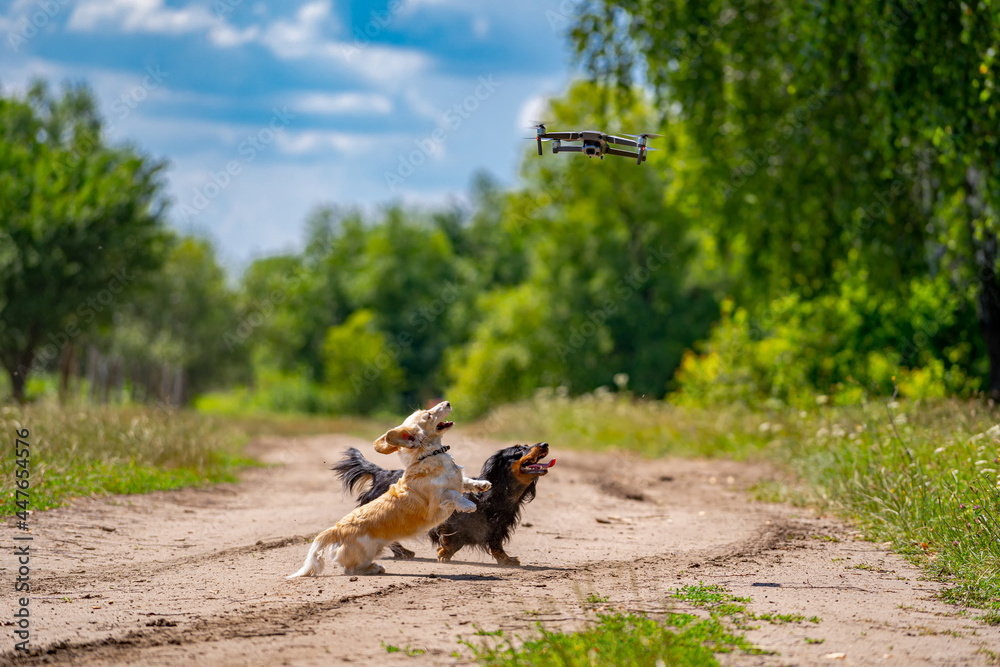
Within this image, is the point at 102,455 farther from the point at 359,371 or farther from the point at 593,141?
the point at 359,371

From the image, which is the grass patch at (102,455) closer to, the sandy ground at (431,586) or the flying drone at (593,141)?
the sandy ground at (431,586)

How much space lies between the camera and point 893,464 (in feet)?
28.8

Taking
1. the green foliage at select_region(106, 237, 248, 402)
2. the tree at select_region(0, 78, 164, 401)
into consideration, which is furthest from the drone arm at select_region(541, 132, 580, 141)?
the green foliage at select_region(106, 237, 248, 402)

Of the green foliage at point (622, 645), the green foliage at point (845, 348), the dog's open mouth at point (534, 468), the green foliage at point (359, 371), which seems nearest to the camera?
the green foliage at point (622, 645)

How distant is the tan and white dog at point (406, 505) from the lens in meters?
6.47

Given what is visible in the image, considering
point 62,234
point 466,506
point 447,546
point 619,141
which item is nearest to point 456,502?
point 466,506

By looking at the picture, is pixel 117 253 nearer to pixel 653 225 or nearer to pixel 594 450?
pixel 594 450

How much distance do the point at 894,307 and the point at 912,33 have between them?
733 centimetres

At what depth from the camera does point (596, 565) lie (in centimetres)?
696

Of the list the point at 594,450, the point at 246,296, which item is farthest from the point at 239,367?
the point at 594,450

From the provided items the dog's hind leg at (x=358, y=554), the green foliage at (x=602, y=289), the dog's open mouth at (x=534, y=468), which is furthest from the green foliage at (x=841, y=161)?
the green foliage at (x=602, y=289)

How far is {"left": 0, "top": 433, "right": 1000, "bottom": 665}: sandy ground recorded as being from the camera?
190 inches

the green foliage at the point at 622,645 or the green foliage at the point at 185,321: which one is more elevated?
the green foliage at the point at 185,321

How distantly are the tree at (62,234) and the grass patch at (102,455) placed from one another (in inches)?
278
